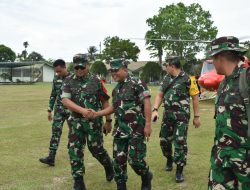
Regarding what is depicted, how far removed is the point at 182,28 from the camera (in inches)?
2446

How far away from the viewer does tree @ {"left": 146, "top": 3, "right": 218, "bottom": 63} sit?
63062 millimetres

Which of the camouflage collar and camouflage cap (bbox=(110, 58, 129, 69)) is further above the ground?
camouflage cap (bbox=(110, 58, 129, 69))

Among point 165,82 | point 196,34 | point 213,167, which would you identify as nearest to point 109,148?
point 165,82

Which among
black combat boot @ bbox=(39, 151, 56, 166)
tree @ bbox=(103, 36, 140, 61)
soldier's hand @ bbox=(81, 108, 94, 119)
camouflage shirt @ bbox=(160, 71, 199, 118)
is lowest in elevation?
black combat boot @ bbox=(39, 151, 56, 166)

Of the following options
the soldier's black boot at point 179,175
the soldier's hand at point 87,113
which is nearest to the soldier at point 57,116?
the soldier's hand at point 87,113

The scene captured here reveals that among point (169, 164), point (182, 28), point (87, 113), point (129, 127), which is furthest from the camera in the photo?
point (182, 28)

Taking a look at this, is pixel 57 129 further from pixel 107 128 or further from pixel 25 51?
pixel 25 51

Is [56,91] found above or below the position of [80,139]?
above

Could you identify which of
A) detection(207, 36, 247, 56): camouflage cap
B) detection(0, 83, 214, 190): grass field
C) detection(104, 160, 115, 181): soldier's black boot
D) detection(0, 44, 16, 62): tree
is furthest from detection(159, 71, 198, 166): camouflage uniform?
detection(0, 44, 16, 62): tree

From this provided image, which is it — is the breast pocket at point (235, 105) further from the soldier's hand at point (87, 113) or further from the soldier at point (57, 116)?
the soldier at point (57, 116)

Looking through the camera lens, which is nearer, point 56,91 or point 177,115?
point 177,115

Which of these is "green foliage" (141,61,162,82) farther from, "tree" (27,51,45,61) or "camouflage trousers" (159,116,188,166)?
"tree" (27,51,45,61)

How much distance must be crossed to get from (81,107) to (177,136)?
1.56 metres

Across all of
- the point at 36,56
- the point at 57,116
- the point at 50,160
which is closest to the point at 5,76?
the point at 36,56
